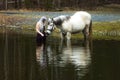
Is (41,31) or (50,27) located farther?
(50,27)

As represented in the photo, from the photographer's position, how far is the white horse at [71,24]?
31.7 metres

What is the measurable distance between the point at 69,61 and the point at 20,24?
22379 millimetres

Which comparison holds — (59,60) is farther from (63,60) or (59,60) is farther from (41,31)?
(41,31)

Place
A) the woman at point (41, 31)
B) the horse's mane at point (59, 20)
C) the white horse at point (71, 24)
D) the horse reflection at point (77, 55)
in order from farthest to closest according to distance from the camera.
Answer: the white horse at point (71, 24) → the horse's mane at point (59, 20) → the woman at point (41, 31) → the horse reflection at point (77, 55)

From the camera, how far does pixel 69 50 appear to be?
2584 cm

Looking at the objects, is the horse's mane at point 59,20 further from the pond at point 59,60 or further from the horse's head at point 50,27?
the pond at point 59,60

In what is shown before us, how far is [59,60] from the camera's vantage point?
21.4 m

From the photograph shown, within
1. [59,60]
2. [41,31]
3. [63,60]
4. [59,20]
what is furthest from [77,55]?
[59,20]

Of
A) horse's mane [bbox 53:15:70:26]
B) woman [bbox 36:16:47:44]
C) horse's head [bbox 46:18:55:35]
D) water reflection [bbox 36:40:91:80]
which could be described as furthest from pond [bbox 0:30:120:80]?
horse's mane [bbox 53:15:70:26]

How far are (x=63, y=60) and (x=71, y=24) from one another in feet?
39.0

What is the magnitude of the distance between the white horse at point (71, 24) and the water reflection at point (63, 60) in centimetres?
233

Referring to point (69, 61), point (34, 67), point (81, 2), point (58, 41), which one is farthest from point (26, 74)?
point (81, 2)

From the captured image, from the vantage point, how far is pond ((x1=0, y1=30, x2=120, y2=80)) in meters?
17.3

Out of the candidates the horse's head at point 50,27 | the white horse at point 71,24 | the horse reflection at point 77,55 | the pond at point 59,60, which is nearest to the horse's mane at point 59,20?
the white horse at point 71,24
